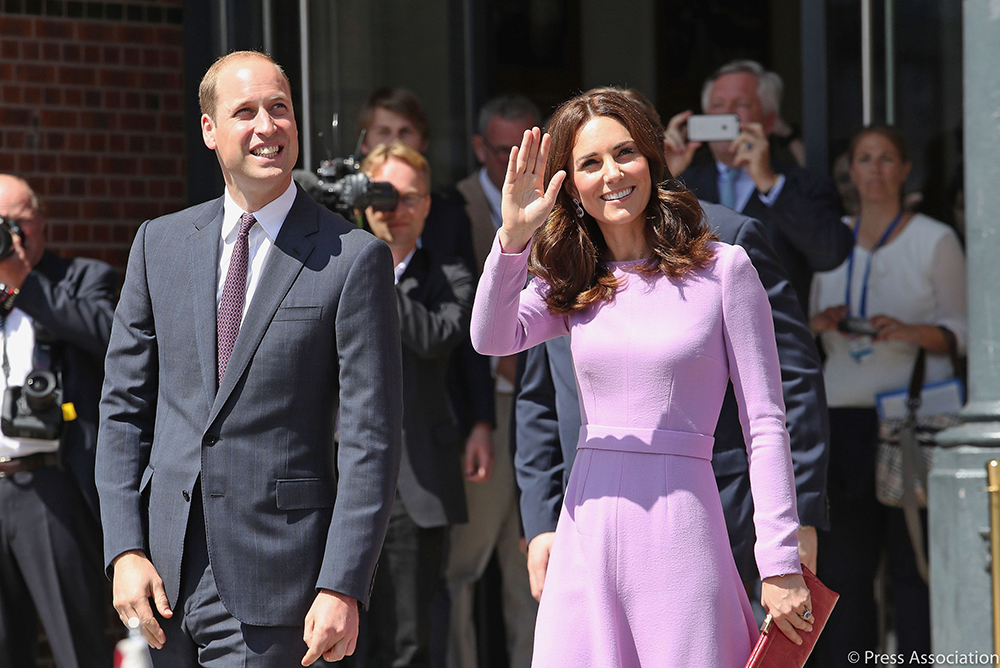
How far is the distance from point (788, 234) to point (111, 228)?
3.21 meters

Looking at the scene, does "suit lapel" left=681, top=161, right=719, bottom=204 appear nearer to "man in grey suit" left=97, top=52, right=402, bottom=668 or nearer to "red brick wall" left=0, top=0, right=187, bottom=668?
"man in grey suit" left=97, top=52, right=402, bottom=668

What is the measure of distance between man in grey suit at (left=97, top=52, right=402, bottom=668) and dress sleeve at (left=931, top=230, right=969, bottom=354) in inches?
117

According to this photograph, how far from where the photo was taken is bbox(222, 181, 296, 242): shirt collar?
3.05m

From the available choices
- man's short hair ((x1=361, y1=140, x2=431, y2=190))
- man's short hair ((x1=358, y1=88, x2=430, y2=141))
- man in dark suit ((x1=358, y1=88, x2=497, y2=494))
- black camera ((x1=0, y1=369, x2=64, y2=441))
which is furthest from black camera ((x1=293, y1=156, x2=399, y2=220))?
black camera ((x1=0, y1=369, x2=64, y2=441))

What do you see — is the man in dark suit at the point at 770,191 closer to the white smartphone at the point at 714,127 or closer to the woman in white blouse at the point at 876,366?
the white smartphone at the point at 714,127

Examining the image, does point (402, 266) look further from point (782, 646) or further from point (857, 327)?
point (782, 646)

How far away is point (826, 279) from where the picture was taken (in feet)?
17.7

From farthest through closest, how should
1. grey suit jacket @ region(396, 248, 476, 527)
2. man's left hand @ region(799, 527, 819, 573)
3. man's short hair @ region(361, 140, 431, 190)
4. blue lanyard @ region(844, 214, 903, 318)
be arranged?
blue lanyard @ region(844, 214, 903, 318) < man's short hair @ region(361, 140, 431, 190) < grey suit jacket @ region(396, 248, 476, 527) < man's left hand @ region(799, 527, 819, 573)

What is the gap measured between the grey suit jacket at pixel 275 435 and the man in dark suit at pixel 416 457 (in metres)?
1.58

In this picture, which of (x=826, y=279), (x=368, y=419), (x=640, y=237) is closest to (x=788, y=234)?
(x=826, y=279)

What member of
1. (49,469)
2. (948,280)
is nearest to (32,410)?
(49,469)

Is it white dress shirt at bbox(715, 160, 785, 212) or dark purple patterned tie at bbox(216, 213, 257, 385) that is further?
white dress shirt at bbox(715, 160, 785, 212)

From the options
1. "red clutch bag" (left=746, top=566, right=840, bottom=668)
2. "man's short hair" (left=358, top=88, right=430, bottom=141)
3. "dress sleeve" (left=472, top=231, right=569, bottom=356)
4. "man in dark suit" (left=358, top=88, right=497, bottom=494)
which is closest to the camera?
"red clutch bag" (left=746, top=566, right=840, bottom=668)

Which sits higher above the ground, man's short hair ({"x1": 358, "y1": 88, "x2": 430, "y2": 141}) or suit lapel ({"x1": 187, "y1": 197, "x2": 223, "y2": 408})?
man's short hair ({"x1": 358, "y1": 88, "x2": 430, "y2": 141})
